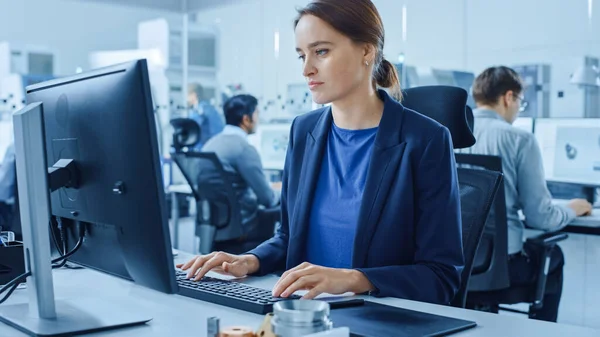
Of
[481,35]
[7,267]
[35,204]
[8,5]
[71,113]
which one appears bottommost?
[7,267]

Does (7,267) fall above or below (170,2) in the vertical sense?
below

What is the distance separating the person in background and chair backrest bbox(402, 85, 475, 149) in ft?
14.6

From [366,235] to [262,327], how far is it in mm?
699

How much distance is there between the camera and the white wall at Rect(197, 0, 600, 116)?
15.5 ft

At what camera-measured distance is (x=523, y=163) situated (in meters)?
3.18

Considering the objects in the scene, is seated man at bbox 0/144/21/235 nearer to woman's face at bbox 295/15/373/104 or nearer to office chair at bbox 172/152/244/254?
office chair at bbox 172/152/244/254

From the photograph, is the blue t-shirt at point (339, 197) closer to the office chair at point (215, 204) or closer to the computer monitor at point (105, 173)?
the computer monitor at point (105, 173)

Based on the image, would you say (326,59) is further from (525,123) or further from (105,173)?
(525,123)

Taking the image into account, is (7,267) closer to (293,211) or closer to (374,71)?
(293,211)

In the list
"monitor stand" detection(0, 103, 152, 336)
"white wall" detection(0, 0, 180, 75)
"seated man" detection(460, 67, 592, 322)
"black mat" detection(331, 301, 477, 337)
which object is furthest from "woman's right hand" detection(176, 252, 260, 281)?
"white wall" detection(0, 0, 180, 75)

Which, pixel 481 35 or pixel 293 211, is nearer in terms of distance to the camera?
pixel 293 211

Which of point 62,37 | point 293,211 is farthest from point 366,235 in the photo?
point 62,37

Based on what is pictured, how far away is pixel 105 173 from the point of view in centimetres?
117

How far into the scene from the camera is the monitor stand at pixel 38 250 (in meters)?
1.17
